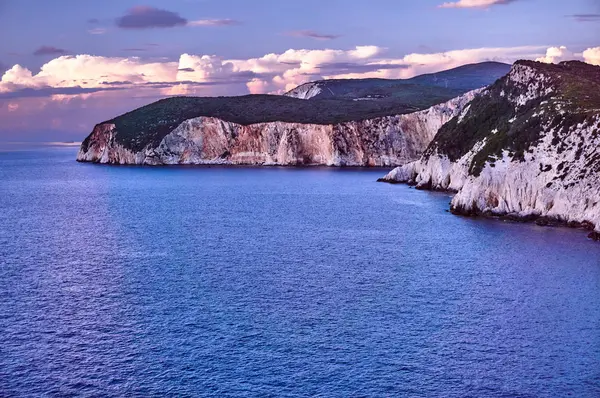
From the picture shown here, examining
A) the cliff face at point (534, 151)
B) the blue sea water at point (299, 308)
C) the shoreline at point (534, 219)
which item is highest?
the cliff face at point (534, 151)

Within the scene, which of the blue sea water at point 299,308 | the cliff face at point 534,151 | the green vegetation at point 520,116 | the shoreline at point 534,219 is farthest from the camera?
the green vegetation at point 520,116


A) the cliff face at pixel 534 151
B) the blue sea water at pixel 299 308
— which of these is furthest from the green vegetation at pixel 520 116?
the blue sea water at pixel 299 308

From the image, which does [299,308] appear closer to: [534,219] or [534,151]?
[534,219]

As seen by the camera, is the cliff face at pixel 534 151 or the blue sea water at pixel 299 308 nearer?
the blue sea water at pixel 299 308

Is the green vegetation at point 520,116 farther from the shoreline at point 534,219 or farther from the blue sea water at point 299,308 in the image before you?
the blue sea water at point 299,308

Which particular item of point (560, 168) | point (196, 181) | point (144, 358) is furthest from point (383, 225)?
point (196, 181)

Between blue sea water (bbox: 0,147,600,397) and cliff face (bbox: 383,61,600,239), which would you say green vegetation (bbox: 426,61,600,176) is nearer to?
cliff face (bbox: 383,61,600,239)
